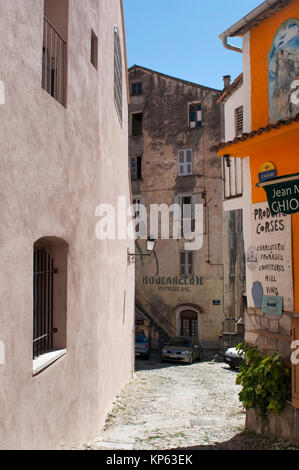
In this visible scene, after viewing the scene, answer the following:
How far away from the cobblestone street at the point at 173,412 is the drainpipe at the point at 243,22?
24.4ft

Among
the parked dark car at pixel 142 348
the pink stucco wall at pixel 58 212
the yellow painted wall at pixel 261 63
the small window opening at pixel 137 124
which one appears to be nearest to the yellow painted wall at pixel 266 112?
the yellow painted wall at pixel 261 63

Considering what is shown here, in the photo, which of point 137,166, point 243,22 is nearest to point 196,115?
point 137,166

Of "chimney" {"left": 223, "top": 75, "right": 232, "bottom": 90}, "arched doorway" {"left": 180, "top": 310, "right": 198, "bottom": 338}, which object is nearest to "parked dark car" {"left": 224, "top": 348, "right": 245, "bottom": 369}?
"arched doorway" {"left": 180, "top": 310, "right": 198, "bottom": 338}

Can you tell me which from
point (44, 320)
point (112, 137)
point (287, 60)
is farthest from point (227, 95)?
point (44, 320)

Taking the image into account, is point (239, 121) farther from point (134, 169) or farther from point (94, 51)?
point (134, 169)

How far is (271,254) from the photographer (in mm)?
7223

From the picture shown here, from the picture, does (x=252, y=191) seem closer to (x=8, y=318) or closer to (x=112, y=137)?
(x=112, y=137)

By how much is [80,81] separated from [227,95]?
10.0m

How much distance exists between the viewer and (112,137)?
1002cm

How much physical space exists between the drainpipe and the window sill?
651 cm

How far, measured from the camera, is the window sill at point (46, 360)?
463 cm

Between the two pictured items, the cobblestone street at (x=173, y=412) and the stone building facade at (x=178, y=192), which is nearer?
the cobblestone street at (x=173, y=412)

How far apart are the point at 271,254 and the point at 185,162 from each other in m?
18.4

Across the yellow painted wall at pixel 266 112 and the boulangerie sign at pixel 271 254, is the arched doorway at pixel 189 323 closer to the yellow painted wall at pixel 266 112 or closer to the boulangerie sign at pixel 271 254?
the boulangerie sign at pixel 271 254
